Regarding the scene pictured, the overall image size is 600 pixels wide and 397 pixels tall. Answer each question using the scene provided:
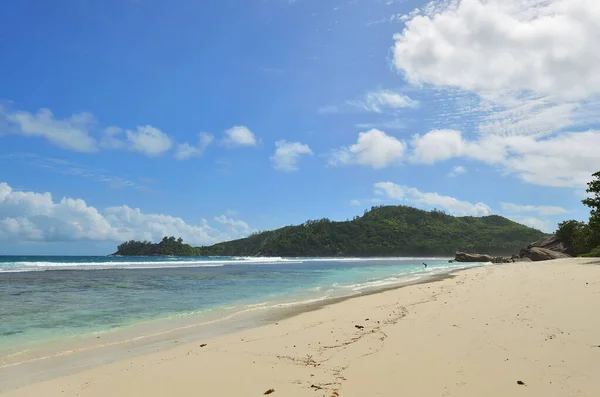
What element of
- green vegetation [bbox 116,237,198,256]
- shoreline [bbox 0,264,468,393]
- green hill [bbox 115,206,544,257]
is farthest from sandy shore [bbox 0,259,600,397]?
green vegetation [bbox 116,237,198,256]

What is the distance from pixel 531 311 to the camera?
9.73 meters

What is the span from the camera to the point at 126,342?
948cm

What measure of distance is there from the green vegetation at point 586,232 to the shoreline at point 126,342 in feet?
84.3

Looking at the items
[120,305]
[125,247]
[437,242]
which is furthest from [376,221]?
[120,305]

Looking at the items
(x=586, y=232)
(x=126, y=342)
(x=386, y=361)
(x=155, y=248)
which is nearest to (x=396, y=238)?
(x=155, y=248)

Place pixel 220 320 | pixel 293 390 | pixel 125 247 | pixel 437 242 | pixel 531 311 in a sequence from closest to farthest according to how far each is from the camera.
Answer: pixel 293 390 → pixel 531 311 → pixel 220 320 → pixel 437 242 → pixel 125 247

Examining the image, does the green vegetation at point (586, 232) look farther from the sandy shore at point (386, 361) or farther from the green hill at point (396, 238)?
the green hill at point (396, 238)

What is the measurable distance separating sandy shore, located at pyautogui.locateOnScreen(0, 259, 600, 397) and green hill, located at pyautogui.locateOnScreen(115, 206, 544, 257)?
139m

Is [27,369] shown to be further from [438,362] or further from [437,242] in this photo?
[437,242]

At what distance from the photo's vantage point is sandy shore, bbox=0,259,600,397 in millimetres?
5227

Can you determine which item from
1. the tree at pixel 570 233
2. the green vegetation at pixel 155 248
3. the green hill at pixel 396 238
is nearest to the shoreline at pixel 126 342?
the tree at pixel 570 233

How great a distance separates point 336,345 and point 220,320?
Answer: 5.72 m

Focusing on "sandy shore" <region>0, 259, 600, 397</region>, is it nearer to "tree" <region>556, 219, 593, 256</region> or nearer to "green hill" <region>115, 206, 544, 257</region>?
"tree" <region>556, 219, 593, 256</region>

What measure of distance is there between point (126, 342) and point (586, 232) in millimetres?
40492
